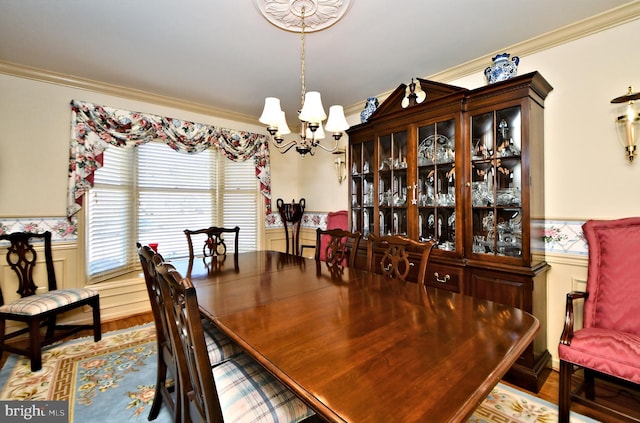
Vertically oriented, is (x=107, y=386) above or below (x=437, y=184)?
below

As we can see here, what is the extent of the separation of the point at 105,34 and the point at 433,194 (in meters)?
2.75

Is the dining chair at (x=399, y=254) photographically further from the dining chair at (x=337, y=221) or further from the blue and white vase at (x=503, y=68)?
the dining chair at (x=337, y=221)

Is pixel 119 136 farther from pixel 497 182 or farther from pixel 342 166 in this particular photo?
pixel 497 182

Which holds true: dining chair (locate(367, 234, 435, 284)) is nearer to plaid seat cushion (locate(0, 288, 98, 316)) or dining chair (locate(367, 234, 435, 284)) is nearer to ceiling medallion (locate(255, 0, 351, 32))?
ceiling medallion (locate(255, 0, 351, 32))

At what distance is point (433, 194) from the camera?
236 centimetres

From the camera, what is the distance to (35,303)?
2.11m

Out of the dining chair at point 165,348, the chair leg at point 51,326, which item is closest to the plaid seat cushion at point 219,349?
the dining chair at point 165,348

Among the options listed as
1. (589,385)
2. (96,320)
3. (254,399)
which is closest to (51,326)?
(96,320)

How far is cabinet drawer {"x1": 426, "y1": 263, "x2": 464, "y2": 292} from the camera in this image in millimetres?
2115

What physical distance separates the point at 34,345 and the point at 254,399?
6.82 feet

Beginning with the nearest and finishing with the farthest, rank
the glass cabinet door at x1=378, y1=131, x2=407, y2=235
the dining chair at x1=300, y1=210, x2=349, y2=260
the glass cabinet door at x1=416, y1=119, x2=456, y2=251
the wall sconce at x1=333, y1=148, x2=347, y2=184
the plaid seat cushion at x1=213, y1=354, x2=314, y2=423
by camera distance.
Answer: the plaid seat cushion at x1=213, y1=354, x2=314, y2=423
the glass cabinet door at x1=416, y1=119, x2=456, y2=251
the glass cabinet door at x1=378, y1=131, x2=407, y2=235
the dining chair at x1=300, y1=210, x2=349, y2=260
the wall sconce at x1=333, y1=148, x2=347, y2=184

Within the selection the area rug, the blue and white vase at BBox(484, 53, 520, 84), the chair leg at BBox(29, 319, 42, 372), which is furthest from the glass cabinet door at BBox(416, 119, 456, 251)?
the chair leg at BBox(29, 319, 42, 372)

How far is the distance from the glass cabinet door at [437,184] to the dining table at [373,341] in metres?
0.98

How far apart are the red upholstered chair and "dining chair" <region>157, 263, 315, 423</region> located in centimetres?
142
